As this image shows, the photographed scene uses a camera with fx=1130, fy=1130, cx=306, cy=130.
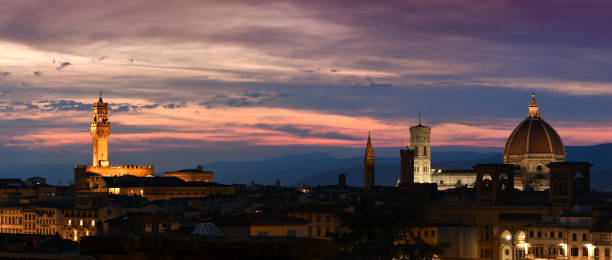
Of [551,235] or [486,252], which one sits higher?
[551,235]

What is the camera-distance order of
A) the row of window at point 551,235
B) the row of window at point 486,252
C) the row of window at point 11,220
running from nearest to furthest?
1. the row of window at point 551,235
2. the row of window at point 486,252
3. the row of window at point 11,220

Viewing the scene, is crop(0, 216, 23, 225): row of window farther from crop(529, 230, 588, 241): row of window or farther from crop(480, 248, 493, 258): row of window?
crop(529, 230, 588, 241): row of window

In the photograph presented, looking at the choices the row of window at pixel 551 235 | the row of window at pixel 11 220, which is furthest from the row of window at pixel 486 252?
the row of window at pixel 11 220

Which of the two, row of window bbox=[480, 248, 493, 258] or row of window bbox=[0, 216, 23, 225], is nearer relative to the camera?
row of window bbox=[480, 248, 493, 258]

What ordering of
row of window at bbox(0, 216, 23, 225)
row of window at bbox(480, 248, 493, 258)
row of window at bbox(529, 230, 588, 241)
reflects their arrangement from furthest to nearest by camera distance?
1. row of window at bbox(0, 216, 23, 225)
2. row of window at bbox(480, 248, 493, 258)
3. row of window at bbox(529, 230, 588, 241)

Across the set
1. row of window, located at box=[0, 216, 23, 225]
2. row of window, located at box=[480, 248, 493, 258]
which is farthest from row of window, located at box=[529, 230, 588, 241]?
row of window, located at box=[0, 216, 23, 225]

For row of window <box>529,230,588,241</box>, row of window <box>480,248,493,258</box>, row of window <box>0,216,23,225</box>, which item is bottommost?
row of window <box>480,248,493,258</box>

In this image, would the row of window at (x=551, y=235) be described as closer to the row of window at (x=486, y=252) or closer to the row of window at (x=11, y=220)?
the row of window at (x=486, y=252)

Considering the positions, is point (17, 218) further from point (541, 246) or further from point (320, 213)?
point (541, 246)

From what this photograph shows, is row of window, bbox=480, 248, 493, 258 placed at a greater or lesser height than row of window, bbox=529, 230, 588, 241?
lesser

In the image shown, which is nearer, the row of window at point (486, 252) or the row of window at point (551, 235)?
the row of window at point (551, 235)

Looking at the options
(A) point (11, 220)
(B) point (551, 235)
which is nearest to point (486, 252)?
(B) point (551, 235)

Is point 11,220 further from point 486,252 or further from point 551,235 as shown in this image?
point 551,235
